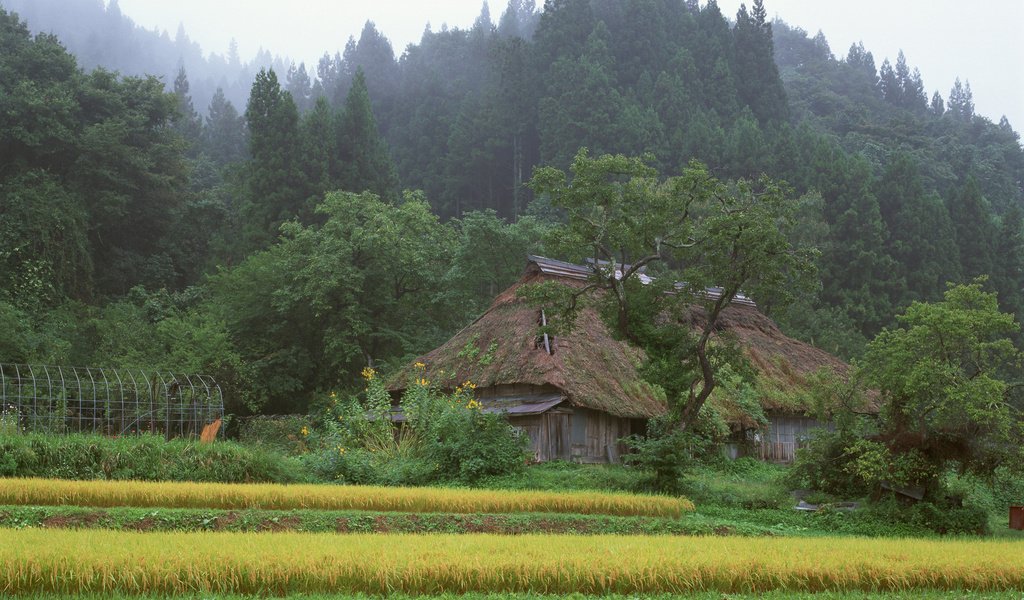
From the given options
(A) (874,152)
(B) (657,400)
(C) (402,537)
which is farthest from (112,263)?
(A) (874,152)

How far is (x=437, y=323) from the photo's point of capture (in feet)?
134

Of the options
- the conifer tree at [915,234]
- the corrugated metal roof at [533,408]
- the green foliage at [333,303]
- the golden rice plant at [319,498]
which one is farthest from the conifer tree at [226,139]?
the golden rice plant at [319,498]

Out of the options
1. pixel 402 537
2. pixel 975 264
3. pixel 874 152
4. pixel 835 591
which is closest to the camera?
pixel 835 591

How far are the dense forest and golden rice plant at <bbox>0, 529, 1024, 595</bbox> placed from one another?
1881 centimetres

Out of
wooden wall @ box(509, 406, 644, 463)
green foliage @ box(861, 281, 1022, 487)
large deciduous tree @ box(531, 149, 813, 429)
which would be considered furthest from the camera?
wooden wall @ box(509, 406, 644, 463)

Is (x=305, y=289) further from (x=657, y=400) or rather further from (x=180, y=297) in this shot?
(x=657, y=400)

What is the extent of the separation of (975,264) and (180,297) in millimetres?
44323

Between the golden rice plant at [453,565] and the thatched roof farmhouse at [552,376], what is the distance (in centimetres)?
1251

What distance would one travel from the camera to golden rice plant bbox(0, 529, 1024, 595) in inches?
350

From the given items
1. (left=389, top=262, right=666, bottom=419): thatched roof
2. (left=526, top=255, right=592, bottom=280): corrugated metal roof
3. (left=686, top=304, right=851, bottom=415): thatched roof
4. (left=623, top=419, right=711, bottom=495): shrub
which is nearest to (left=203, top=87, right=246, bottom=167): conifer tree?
(left=526, top=255, right=592, bottom=280): corrugated metal roof

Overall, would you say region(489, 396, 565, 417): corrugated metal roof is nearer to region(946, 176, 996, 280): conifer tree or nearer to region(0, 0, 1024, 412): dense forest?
region(0, 0, 1024, 412): dense forest

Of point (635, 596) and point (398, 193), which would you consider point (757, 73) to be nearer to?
point (398, 193)

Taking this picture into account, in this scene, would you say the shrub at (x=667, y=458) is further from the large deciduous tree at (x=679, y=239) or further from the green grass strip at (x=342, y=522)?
the green grass strip at (x=342, y=522)

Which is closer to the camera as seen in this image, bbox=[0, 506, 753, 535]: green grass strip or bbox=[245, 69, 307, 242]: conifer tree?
bbox=[0, 506, 753, 535]: green grass strip
